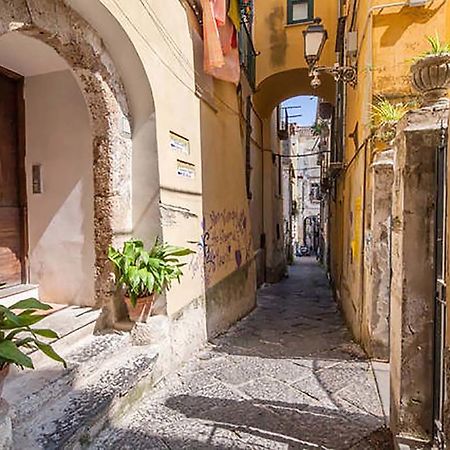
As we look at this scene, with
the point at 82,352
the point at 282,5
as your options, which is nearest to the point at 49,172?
the point at 82,352

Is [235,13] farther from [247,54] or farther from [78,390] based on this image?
[78,390]

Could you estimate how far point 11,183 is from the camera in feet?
13.7

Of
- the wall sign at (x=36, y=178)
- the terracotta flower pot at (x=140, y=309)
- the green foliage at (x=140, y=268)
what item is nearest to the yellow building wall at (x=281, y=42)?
the wall sign at (x=36, y=178)

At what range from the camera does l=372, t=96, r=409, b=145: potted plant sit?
166 inches

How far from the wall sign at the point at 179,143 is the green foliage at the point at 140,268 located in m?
1.22

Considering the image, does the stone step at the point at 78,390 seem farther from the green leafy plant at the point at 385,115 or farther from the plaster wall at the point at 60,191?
the green leafy plant at the point at 385,115

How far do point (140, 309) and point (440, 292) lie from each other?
2.58 m

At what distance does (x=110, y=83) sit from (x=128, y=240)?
1.53 metres

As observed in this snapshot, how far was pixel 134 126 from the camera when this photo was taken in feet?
13.2

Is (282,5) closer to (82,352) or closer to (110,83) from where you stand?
(110,83)

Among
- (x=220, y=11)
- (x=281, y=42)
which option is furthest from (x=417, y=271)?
(x=281, y=42)

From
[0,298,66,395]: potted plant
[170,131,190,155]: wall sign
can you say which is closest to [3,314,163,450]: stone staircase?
[0,298,66,395]: potted plant

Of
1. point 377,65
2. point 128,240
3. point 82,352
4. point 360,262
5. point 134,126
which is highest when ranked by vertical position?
point 377,65

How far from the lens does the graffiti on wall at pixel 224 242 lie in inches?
219
